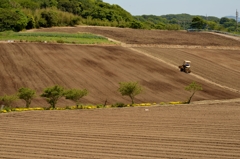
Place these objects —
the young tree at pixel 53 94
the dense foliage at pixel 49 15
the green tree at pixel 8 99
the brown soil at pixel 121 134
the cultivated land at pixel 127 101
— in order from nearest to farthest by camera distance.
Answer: the brown soil at pixel 121 134 < the cultivated land at pixel 127 101 < the green tree at pixel 8 99 < the young tree at pixel 53 94 < the dense foliage at pixel 49 15

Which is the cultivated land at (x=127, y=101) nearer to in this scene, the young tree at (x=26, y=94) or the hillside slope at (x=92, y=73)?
the hillside slope at (x=92, y=73)

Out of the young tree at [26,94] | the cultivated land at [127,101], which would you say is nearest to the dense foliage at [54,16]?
the cultivated land at [127,101]

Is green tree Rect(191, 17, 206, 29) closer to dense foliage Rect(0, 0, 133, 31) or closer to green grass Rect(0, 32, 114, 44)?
dense foliage Rect(0, 0, 133, 31)

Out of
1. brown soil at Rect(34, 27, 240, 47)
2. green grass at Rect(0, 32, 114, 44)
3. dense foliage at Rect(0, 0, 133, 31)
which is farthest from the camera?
dense foliage at Rect(0, 0, 133, 31)

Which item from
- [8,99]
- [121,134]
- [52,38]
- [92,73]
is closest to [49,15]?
[52,38]

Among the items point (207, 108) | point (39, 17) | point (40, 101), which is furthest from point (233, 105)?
point (39, 17)

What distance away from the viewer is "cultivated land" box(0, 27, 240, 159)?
19.1 meters

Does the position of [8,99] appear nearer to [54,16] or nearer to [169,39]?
[169,39]

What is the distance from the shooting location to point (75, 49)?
57125mm

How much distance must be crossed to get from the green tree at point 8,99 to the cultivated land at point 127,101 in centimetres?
261

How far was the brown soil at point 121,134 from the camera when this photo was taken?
18.2 m

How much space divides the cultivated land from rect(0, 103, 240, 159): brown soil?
0.16 ft

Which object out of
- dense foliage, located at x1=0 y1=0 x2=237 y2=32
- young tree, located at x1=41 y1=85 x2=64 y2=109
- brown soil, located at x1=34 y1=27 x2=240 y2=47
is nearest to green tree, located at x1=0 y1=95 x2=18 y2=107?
young tree, located at x1=41 y1=85 x2=64 y2=109

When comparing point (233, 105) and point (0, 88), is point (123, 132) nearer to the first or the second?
point (233, 105)
